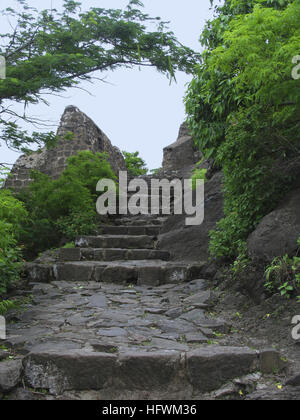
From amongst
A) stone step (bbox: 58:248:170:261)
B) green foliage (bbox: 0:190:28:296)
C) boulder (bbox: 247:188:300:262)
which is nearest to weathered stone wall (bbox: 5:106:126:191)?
stone step (bbox: 58:248:170:261)

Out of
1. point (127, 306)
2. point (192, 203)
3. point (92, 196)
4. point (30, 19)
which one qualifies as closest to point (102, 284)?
point (127, 306)

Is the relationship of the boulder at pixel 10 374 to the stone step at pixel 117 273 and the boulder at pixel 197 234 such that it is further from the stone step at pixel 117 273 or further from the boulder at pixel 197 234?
the boulder at pixel 197 234

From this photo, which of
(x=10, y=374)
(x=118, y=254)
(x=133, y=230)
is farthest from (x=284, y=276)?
(x=133, y=230)

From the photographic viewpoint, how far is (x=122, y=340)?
2939 mm

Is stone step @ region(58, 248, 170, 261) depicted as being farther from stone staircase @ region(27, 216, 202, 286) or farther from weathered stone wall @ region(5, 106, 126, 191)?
weathered stone wall @ region(5, 106, 126, 191)

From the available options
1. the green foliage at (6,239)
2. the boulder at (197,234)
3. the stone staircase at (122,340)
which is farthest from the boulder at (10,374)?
the boulder at (197,234)

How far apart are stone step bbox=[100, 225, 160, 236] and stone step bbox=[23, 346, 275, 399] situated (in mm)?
5348

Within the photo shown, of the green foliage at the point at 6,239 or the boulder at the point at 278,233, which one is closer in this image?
the boulder at the point at 278,233

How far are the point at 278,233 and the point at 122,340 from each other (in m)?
1.92

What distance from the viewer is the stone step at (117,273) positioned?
5418 millimetres

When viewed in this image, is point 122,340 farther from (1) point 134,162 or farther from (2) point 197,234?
(1) point 134,162

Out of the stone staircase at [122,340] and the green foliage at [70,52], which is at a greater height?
the green foliage at [70,52]

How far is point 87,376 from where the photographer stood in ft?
7.95

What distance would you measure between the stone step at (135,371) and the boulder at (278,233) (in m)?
1.31
